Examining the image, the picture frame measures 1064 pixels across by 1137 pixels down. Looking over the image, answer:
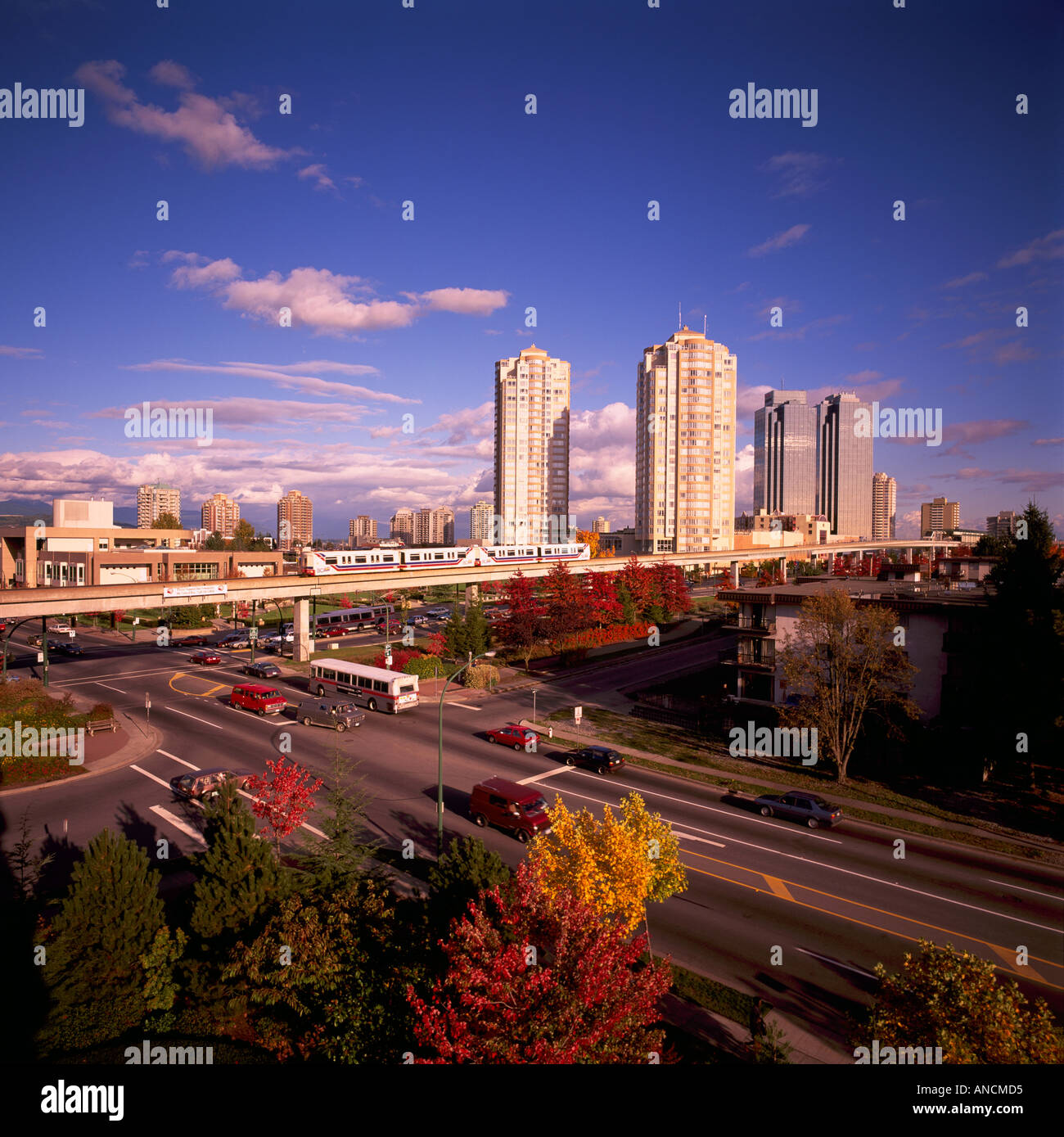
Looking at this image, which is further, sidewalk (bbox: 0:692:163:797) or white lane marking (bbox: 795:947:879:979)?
sidewalk (bbox: 0:692:163:797)

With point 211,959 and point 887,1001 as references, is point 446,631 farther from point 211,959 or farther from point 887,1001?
point 887,1001

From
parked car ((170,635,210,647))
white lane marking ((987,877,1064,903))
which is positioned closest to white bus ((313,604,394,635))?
parked car ((170,635,210,647))

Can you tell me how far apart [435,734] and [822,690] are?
18.8 metres

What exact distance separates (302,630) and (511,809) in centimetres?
3464

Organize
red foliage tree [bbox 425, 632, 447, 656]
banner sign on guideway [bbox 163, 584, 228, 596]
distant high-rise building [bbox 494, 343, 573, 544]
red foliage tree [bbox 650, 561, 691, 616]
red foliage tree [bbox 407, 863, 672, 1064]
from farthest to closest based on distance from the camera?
distant high-rise building [bbox 494, 343, 573, 544] → red foliage tree [bbox 650, 561, 691, 616] → red foliage tree [bbox 425, 632, 447, 656] → banner sign on guideway [bbox 163, 584, 228, 596] → red foliage tree [bbox 407, 863, 672, 1064]

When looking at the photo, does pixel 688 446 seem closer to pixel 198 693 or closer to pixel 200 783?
pixel 198 693

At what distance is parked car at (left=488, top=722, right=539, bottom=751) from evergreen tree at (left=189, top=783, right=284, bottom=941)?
18.1m

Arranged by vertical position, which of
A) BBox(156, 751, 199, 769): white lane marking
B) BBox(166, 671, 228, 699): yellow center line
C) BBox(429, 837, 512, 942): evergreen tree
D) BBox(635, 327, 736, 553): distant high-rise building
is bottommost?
BBox(156, 751, 199, 769): white lane marking

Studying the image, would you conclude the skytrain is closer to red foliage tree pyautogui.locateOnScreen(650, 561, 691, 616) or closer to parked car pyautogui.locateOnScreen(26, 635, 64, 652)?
red foliage tree pyautogui.locateOnScreen(650, 561, 691, 616)

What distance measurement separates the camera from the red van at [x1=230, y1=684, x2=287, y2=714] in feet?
119
